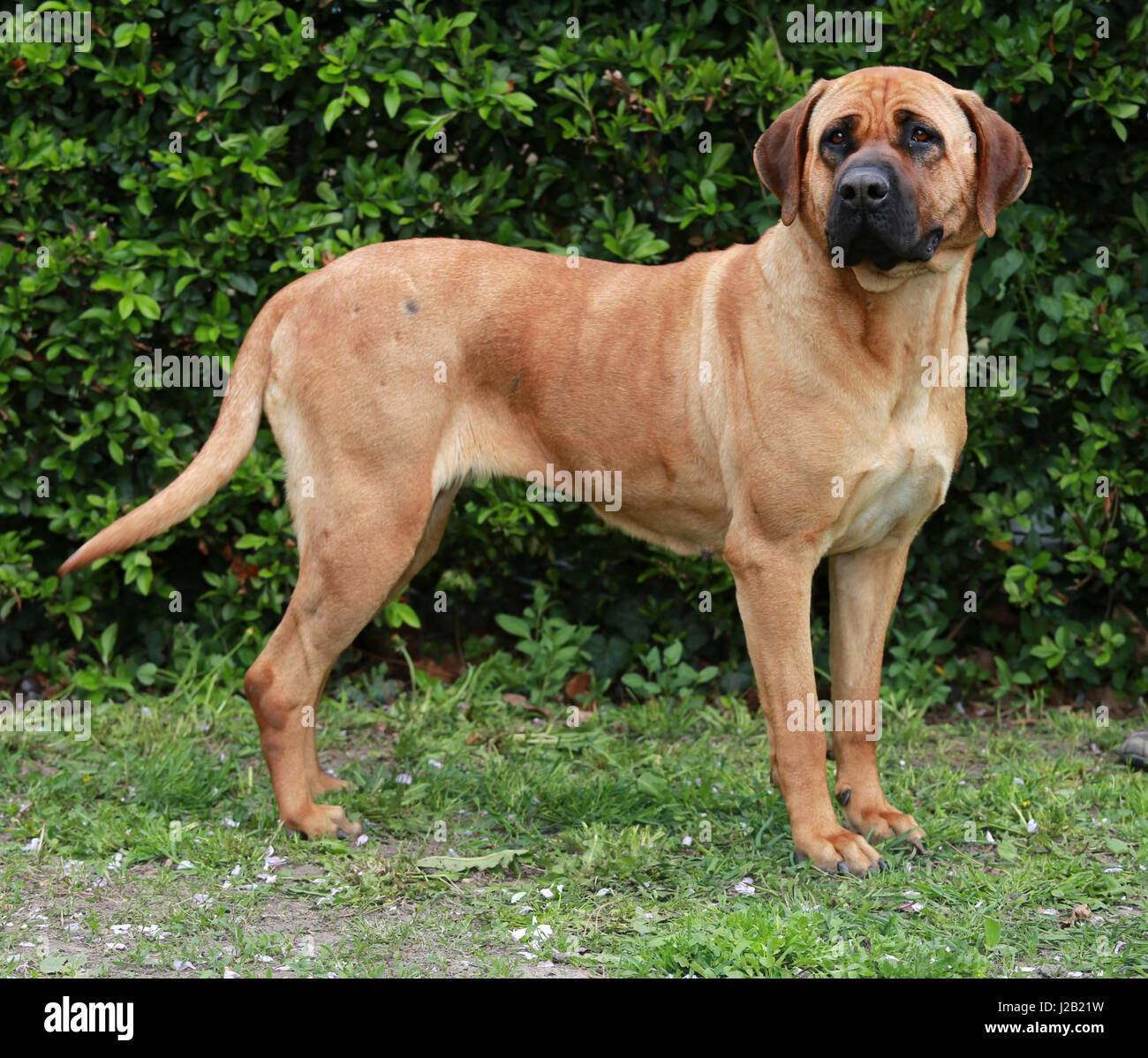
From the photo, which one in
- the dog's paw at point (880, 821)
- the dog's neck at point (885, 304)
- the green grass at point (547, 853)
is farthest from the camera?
the dog's paw at point (880, 821)

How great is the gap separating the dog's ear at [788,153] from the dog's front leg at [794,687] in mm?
925

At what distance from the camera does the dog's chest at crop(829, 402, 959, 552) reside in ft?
11.0

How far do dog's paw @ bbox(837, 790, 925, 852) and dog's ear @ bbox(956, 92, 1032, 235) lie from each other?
1638 millimetres

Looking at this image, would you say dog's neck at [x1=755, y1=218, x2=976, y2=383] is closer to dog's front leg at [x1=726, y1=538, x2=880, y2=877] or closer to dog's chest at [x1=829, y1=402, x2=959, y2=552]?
Result: dog's chest at [x1=829, y1=402, x2=959, y2=552]

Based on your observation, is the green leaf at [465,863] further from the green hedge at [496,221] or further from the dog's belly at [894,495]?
the green hedge at [496,221]

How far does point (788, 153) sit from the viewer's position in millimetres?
3406

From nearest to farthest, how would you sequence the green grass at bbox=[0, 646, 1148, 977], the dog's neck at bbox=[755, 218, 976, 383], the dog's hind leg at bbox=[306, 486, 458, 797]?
the green grass at bbox=[0, 646, 1148, 977] < the dog's neck at bbox=[755, 218, 976, 383] < the dog's hind leg at bbox=[306, 486, 458, 797]

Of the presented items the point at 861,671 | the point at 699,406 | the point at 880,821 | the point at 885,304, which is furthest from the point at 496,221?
the point at 880,821

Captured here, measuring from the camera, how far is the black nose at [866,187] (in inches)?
121

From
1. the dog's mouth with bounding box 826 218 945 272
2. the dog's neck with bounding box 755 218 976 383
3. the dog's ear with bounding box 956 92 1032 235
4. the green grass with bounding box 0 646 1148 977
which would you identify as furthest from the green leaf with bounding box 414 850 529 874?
the dog's ear with bounding box 956 92 1032 235

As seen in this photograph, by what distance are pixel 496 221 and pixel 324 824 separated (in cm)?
233

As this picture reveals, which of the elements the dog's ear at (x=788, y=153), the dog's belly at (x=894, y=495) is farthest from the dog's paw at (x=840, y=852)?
the dog's ear at (x=788, y=153)

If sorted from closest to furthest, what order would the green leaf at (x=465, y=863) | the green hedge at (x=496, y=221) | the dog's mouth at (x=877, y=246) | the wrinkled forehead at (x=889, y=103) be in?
the dog's mouth at (x=877, y=246) → the wrinkled forehead at (x=889, y=103) → the green leaf at (x=465, y=863) → the green hedge at (x=496, y=221)

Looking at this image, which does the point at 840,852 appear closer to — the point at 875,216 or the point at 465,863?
the point at 465,863
